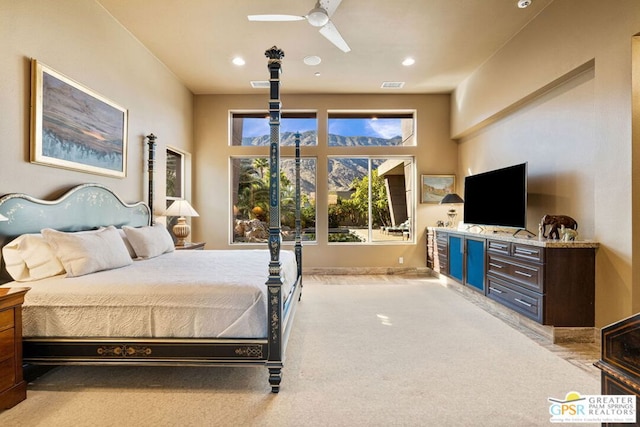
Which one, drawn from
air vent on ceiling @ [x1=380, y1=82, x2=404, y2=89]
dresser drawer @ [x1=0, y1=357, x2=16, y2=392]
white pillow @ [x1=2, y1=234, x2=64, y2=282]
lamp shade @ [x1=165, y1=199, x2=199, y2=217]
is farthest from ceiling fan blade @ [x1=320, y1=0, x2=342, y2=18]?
dresser drawer @ [x1=0, y1=357, x2=16, y2=392]

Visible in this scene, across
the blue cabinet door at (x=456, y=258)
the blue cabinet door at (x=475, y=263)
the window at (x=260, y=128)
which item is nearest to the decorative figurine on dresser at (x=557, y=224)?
the blue cabinet door at (x=475, y=263)

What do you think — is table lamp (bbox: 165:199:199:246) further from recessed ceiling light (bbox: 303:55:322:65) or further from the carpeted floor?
recessed ceiling light (bbox: 303:55:322:65)

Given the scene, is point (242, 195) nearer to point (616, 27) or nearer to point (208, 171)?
point (208, 171)

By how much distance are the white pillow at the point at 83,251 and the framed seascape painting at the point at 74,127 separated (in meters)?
0.74

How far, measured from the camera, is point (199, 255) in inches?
146

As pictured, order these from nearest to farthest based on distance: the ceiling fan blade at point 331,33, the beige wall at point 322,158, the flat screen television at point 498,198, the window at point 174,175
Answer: the ceiling fan blade at point 331,33 < the flat screen television at point 498,198 < the window at point 174,175 < the beige wall at point 322,158

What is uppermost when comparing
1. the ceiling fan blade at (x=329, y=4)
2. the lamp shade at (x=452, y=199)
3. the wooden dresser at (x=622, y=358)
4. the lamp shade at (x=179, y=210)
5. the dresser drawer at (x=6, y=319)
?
the ceiling fan blade at (x=329, y=4)

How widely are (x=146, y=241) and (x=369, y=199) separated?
4.19 meters

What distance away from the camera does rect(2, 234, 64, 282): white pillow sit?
240 centimetres

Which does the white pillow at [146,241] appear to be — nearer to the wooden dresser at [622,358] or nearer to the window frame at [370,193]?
the window frame at [370,193]

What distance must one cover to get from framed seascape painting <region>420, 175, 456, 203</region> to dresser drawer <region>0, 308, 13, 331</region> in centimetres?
591

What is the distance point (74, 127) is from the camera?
10.3 ft

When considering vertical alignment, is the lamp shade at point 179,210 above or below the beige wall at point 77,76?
below

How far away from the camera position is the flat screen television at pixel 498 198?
150 inches
